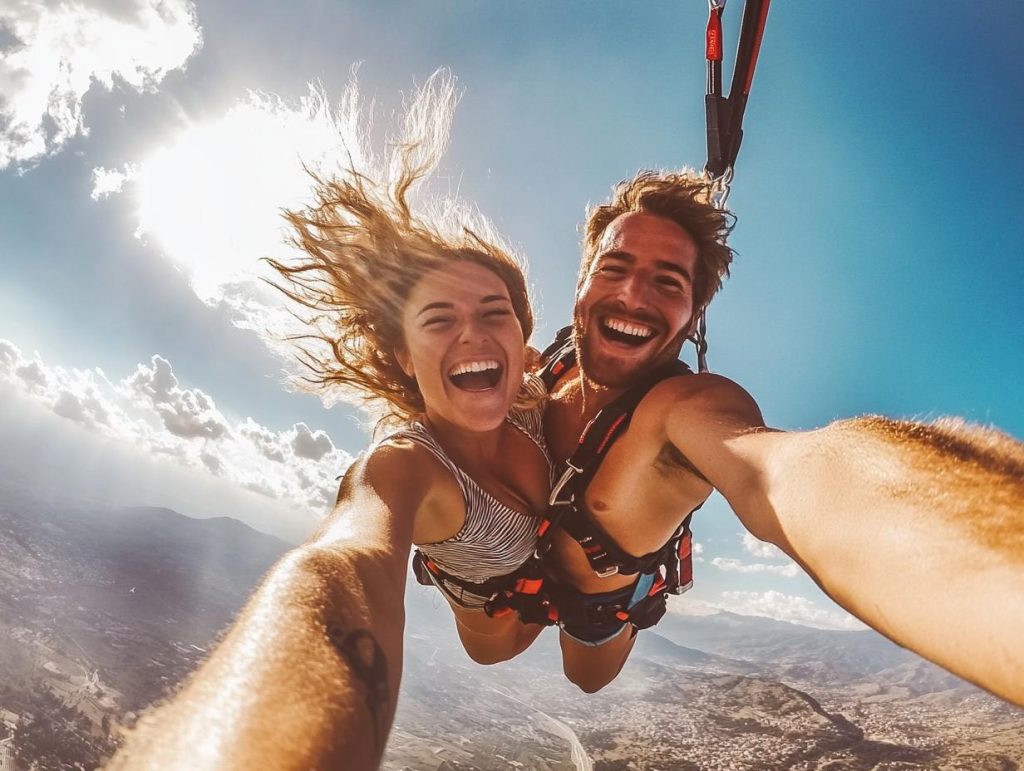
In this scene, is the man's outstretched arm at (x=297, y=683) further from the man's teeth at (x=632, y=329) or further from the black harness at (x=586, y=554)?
the man's teeth at (x=632, y=329)

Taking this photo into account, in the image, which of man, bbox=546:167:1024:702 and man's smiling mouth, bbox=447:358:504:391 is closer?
man, bbox=546:167:1024:702

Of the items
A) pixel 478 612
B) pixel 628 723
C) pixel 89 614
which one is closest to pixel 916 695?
pixel 628 723

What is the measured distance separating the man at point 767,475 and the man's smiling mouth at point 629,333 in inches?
0.4

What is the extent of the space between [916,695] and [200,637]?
234754 mm

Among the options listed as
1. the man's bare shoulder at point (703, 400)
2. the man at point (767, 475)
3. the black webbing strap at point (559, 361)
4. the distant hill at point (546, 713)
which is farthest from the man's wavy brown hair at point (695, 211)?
the distant hill at point (546, 713)

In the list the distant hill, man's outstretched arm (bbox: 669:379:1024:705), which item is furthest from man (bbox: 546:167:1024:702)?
the distant hill

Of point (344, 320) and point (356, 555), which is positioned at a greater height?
point (344, 320)

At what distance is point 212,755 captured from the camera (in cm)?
93

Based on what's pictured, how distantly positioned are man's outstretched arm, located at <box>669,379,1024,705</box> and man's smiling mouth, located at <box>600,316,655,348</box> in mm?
2230

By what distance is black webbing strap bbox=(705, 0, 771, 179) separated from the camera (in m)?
4.96

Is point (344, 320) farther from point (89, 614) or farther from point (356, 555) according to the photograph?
point (89, 614)

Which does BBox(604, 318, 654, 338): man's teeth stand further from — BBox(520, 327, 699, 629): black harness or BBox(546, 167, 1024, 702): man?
BBox(520, 327, 699, 629): black harness

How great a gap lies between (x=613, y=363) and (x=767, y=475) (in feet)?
7.25

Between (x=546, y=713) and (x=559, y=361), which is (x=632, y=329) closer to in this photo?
(x=559, y=361)
